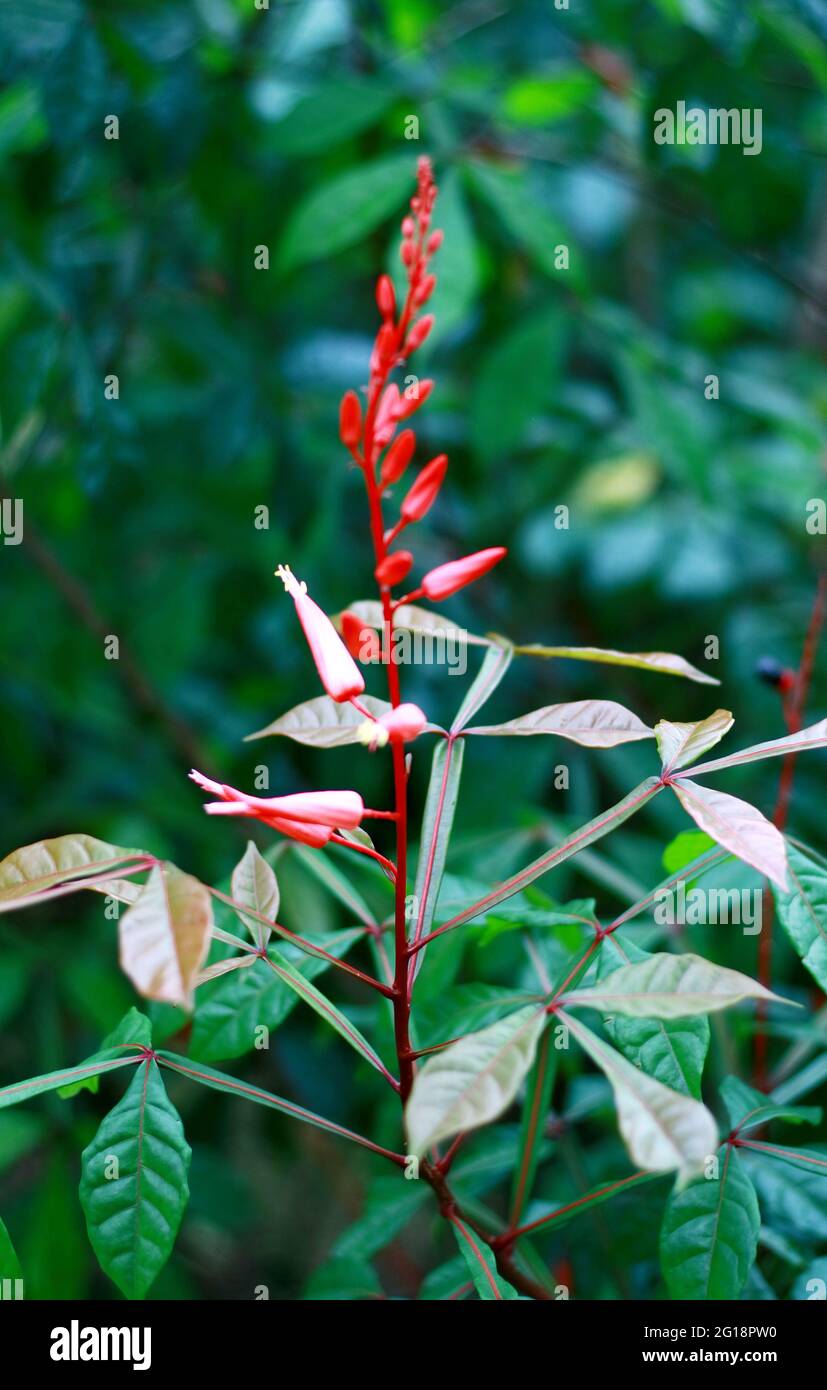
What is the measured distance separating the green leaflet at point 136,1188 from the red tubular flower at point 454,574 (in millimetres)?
298

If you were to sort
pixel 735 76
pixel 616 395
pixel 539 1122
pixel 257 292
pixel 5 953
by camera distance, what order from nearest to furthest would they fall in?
pixel 539 1122
pixel 735 76
pixel 5 953
pixel 257 292
pixel 616 395

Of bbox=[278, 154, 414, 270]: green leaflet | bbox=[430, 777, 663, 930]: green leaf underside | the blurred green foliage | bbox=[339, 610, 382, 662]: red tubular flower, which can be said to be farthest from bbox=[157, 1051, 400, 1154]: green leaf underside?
bbox=[278, 154, 414, 270]: green leaflet

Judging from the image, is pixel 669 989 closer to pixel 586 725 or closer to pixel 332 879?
pixel 586 725

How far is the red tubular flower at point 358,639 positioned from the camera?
1.83ft

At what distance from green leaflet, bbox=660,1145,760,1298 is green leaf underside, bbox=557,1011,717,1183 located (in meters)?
0.12

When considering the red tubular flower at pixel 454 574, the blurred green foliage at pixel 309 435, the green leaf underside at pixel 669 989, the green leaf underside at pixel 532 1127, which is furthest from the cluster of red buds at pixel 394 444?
the blurred green foliage at pixel 309 435

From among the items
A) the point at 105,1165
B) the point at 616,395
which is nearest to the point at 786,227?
the point at 616,395

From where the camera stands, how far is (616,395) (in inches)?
73.6

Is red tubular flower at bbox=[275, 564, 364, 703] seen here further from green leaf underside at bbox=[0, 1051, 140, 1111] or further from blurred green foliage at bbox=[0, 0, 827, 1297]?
blurred green foliage at bbox=[0, 0, 827, 1297]

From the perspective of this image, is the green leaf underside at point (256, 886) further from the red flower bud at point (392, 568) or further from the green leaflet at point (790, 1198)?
the green leaflet at point (790, 1198)

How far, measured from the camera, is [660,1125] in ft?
1.50

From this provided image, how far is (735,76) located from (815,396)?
835 mm

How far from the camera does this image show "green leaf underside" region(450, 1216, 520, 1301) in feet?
1.87
